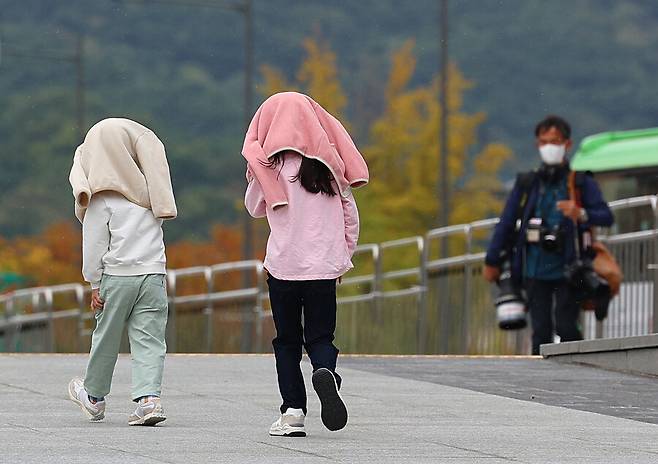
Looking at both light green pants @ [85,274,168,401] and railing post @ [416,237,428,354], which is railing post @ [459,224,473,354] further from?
light green pants @ [85,274,168,401]

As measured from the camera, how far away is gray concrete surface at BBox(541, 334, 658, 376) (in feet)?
36.5

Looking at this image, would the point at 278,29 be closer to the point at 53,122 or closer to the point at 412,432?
the point at 53,122

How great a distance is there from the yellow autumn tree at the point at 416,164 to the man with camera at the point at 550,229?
1884 inches

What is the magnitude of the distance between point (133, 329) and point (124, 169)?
721 millimetres

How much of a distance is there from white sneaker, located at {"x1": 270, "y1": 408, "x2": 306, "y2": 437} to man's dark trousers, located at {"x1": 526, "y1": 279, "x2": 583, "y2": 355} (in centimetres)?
446

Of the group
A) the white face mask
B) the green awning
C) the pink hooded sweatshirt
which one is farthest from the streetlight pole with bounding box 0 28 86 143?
the pink hooded sweatshirt

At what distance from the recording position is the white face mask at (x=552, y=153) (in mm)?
11922

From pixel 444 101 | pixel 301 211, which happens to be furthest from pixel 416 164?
pixel 301 211

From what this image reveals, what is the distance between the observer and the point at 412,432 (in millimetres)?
7938

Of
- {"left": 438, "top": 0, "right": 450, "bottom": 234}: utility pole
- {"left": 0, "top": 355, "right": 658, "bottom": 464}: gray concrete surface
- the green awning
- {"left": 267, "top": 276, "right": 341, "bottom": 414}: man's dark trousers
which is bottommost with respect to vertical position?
{"left": 0, "top": 355, "right": 658, "bottom": 464}: gray concrete surface

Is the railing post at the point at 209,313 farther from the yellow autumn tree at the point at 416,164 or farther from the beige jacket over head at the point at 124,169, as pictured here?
the yellow autumn tree at the point at 416,164

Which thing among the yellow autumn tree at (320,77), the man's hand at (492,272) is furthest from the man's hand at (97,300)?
the yellow autumn tree at (320,77)

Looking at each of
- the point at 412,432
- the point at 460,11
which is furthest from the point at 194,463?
the point at 460,11

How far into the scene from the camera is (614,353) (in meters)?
11.6
